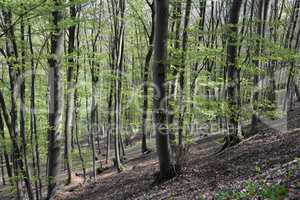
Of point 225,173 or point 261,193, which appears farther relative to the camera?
point 225,173

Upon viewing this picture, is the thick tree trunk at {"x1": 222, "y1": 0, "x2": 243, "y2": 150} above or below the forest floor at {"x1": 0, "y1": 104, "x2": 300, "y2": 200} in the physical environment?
above

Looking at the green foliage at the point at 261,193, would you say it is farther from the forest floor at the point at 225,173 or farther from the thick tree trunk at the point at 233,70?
the thick tree trunk at the point at 233,70

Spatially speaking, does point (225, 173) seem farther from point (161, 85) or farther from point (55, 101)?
point (55, 101)

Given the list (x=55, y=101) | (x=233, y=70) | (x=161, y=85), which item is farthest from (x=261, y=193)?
(x=233, y=70)

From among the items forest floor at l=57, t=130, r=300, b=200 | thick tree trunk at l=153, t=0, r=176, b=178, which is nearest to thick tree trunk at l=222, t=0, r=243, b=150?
forest floor at l=57, t=130, r=300, b=200

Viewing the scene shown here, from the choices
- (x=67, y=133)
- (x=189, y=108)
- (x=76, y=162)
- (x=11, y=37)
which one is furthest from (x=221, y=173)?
(x=76, y=162)

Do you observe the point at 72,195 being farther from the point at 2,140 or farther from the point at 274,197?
the point at 274,197

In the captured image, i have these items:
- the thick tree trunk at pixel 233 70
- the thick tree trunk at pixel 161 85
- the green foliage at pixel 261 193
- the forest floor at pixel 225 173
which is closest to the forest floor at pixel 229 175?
the forest floor at pixel 225 173

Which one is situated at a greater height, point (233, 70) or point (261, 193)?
point (233, 70)

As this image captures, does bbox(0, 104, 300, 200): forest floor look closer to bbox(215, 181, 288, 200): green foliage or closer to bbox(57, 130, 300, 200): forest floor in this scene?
bbox(57, 130, 300, 200): forest floor

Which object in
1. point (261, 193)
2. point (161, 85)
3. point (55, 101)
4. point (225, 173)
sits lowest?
point (225, 173)

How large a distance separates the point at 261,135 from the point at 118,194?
699 centimetres

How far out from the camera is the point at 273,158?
9766 mm

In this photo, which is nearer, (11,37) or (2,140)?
(11,37)
